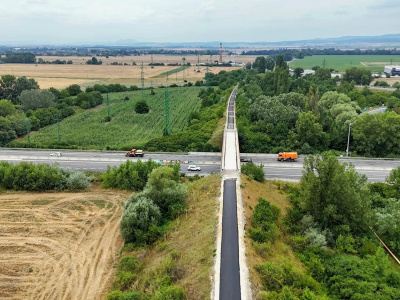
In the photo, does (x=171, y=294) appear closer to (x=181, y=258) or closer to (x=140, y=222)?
(x=181, y=258)

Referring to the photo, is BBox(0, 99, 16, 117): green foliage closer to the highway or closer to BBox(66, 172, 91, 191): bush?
the highway

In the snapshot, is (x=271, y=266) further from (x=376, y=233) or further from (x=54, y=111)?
(x=54, y=111)

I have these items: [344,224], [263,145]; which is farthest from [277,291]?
[263,145]

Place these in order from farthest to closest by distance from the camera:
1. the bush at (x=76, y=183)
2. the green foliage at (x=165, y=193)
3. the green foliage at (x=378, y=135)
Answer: the green foliage at (x=378, y=135) < the bush at (x=76, y=183) < the green foliage at (x=165, y=193)

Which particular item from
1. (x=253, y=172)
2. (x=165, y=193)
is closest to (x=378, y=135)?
(x=253, y=172)

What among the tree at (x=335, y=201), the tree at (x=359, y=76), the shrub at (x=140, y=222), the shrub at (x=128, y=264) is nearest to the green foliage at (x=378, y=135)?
the tree at (x=335, y=201)

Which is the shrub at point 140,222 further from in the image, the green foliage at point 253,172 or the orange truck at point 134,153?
the orange truck at point 134,153
